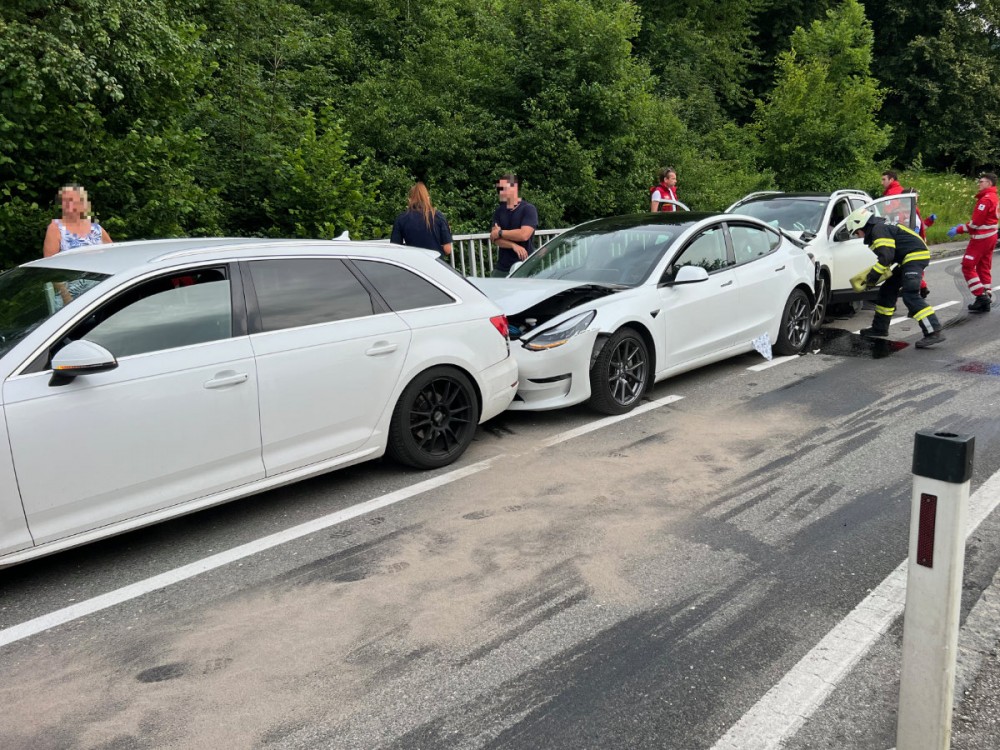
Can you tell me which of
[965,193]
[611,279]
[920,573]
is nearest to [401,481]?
[611,279]

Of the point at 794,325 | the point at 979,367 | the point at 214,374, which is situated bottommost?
the point at 979,367

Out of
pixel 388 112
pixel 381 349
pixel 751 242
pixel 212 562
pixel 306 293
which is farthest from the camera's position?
pixel 388 112

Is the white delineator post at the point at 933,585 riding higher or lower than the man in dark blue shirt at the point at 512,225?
lower

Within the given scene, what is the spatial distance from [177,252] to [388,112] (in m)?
10.9

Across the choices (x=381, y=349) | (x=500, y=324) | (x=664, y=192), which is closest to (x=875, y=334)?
(x=664, y=192)

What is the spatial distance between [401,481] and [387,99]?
11.4 m

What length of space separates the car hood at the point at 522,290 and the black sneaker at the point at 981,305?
6672 mm

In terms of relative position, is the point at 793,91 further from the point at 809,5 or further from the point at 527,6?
the point at 809,5

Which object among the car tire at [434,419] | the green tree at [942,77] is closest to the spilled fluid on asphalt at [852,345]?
the car tire at [434,419]

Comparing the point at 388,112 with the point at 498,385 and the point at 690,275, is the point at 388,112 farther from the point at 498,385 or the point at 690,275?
the point at 498,385

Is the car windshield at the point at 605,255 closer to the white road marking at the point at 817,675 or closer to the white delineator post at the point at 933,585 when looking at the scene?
the white road marking at the point at 817,675

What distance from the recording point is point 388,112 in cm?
1491

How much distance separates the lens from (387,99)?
1545 cm

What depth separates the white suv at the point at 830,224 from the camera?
10.5m
